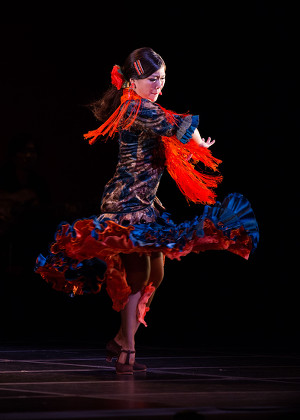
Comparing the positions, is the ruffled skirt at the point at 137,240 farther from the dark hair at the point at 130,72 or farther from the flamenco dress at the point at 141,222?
the dark hair at the point at 130,72

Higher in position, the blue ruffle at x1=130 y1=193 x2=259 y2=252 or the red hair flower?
the red hair flower

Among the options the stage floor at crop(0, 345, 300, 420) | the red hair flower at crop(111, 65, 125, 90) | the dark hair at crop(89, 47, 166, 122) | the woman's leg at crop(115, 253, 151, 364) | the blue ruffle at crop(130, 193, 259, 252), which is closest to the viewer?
the stage floor at crop(0, 345, 300, 420)

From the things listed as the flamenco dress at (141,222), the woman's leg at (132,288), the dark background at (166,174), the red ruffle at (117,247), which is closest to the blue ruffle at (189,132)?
the flamenco dress at (141,222)

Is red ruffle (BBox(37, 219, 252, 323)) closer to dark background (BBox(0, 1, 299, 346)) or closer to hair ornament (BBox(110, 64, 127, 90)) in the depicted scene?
hair ornament (BBox(110, 64, 127, 90))

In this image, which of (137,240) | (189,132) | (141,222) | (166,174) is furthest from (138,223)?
(166,174)

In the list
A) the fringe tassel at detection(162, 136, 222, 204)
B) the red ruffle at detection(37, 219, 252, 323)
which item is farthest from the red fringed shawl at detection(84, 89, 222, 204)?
the red ruffle at detection(37, 219, 252, 323)

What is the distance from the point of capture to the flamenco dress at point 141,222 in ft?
11.8

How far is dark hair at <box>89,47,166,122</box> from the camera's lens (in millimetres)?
3854

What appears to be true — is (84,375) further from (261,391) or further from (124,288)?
(261,391)

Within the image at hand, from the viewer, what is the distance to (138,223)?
148 inches

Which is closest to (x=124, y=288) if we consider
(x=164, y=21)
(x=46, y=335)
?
(x=46, y=335)

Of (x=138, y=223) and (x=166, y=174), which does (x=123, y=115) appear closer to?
(x=138, y=223)

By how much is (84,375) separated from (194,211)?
3327 millimetres

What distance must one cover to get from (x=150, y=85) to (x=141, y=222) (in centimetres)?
55
